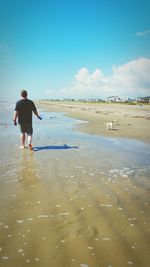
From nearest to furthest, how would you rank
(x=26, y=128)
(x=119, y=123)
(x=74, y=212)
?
1. (x=74, y=212)
2. (x=26, y=128)
3. (x=119, y=123)

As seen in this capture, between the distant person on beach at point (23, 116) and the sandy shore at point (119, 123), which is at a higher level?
the distant person on beach at point (23, 116)

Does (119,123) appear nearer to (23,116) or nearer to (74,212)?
(23,116)

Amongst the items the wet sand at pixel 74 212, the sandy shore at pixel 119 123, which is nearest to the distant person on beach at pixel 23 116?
the wet sand at pixel 74 212

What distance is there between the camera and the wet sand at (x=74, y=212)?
2.84 metres

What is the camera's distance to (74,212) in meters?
3.92

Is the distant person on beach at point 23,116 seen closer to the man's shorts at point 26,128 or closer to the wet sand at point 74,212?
the man's shorts at point 26,128

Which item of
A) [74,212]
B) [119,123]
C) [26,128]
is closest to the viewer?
[74,212]

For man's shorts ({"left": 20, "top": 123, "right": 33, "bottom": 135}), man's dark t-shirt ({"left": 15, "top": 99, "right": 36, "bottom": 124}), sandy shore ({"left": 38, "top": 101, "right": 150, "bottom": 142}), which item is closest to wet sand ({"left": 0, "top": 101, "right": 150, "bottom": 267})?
man's shorts ({"left": 20, "top": 123, "right": 33, "bottom": 135})

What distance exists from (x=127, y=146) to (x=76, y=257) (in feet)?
25.1

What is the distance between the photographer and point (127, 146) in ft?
32.9

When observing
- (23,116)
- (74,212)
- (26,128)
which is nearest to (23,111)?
(23,116)

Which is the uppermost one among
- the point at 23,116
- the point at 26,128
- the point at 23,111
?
the point at 23,111

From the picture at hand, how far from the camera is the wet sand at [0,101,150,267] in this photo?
2838 mm

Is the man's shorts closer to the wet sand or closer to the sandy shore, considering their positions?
the wet sand
